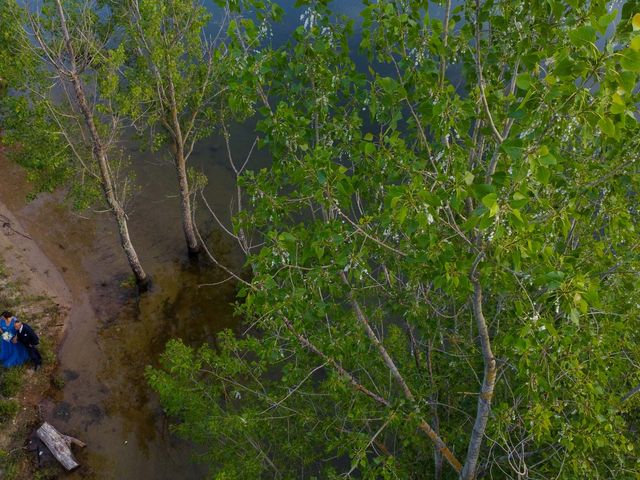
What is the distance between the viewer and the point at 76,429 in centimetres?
1183

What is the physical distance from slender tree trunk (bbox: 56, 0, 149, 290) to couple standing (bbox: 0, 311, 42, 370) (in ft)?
10.7

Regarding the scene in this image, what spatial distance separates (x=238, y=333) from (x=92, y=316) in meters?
4.27

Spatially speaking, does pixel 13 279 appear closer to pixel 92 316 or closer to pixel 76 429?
pixel 92 316

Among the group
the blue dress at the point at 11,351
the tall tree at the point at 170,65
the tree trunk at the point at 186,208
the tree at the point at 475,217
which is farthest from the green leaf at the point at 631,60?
the blue dress at the point at 11,351

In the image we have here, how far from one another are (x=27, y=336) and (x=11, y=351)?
72 centimetres

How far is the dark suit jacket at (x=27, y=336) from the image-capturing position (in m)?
12.1

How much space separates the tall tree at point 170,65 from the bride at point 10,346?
5644mm

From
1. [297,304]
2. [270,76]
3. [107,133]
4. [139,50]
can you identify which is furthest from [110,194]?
[297,304]

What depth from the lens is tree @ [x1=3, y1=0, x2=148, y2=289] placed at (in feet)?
35.6

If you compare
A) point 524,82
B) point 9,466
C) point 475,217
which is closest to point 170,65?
point 9,466

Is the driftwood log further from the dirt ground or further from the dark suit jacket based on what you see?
the dark suit jacket

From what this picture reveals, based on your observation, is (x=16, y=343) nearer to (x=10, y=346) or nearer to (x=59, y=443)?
(x=10, y=346)

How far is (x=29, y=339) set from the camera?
12.2 metres

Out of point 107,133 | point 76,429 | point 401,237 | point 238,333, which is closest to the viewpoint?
point 401,237
